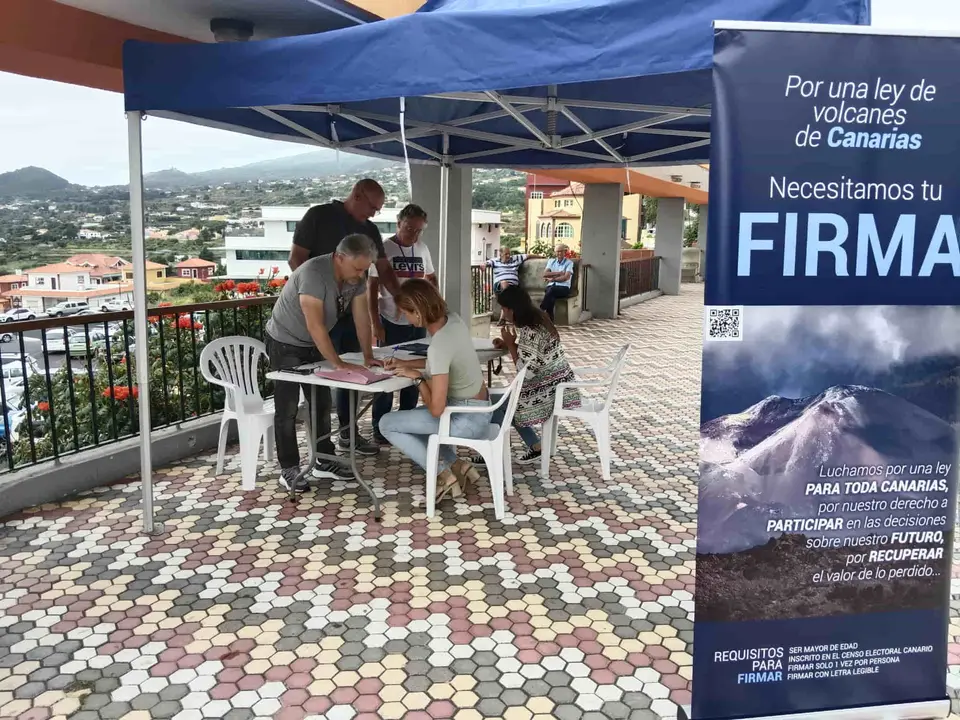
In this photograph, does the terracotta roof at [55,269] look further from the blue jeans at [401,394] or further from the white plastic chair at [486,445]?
the white plastic chair at [486,445]

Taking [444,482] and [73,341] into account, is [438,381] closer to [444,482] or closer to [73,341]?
[444,482]

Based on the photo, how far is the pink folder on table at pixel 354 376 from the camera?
3.22 meters

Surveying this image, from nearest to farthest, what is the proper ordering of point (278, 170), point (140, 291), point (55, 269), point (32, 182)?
point (140, 291) → point (55, 269) → point (32, 182) → point (278, 170)

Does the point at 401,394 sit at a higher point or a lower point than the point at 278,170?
lower

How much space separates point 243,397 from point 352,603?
5.22 ft

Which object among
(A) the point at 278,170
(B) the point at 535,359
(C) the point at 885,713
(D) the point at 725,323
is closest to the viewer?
(D) the point at 725,323

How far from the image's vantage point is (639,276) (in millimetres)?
16469

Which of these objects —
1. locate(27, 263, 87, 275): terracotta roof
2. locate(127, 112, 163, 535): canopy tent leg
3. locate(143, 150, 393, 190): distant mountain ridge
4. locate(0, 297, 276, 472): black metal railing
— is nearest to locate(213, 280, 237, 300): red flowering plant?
locate(0, 297, 276, 472): black metal railing

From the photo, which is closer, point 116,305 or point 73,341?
point 73,341

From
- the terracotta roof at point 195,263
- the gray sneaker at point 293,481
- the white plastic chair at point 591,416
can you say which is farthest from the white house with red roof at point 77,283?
the white plastic chair at point 591,416

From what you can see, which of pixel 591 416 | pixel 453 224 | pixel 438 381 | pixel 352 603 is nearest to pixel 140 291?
pixel 438 381

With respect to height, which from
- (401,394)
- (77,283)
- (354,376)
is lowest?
(401,394)

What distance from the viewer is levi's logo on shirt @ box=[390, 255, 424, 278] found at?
183 inches

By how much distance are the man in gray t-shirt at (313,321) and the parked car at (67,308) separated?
42.3 inches
